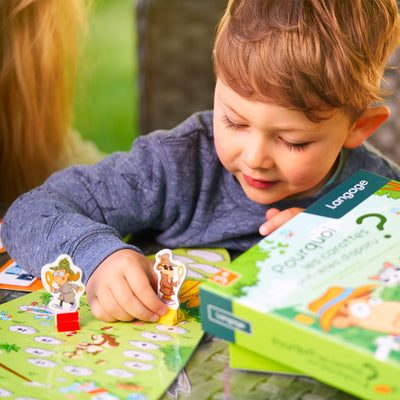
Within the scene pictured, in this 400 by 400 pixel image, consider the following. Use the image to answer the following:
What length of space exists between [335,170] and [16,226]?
1.83ft

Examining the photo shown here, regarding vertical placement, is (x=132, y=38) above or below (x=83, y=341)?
above

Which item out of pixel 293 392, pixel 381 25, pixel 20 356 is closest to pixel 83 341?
pixel 20 356

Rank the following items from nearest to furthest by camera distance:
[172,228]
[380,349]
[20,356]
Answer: [380,349] < [20,356] < [172,228]

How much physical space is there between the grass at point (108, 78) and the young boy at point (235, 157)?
0.56 feet

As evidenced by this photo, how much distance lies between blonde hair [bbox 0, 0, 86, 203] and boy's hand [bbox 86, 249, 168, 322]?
1.18ft

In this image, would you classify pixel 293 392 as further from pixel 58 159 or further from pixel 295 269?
pixel 58 159

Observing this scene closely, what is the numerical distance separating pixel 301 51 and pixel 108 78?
553 mm

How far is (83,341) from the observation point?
2.04 ft

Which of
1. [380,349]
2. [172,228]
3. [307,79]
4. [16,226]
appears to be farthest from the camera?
[172,228]

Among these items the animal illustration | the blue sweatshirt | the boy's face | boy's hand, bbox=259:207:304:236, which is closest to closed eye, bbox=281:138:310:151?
the boy's face

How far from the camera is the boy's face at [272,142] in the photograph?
731mm

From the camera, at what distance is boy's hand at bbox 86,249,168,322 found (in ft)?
2.19

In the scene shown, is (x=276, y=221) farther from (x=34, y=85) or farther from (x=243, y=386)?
(x=34, y=85)

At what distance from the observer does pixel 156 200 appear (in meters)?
0.93
